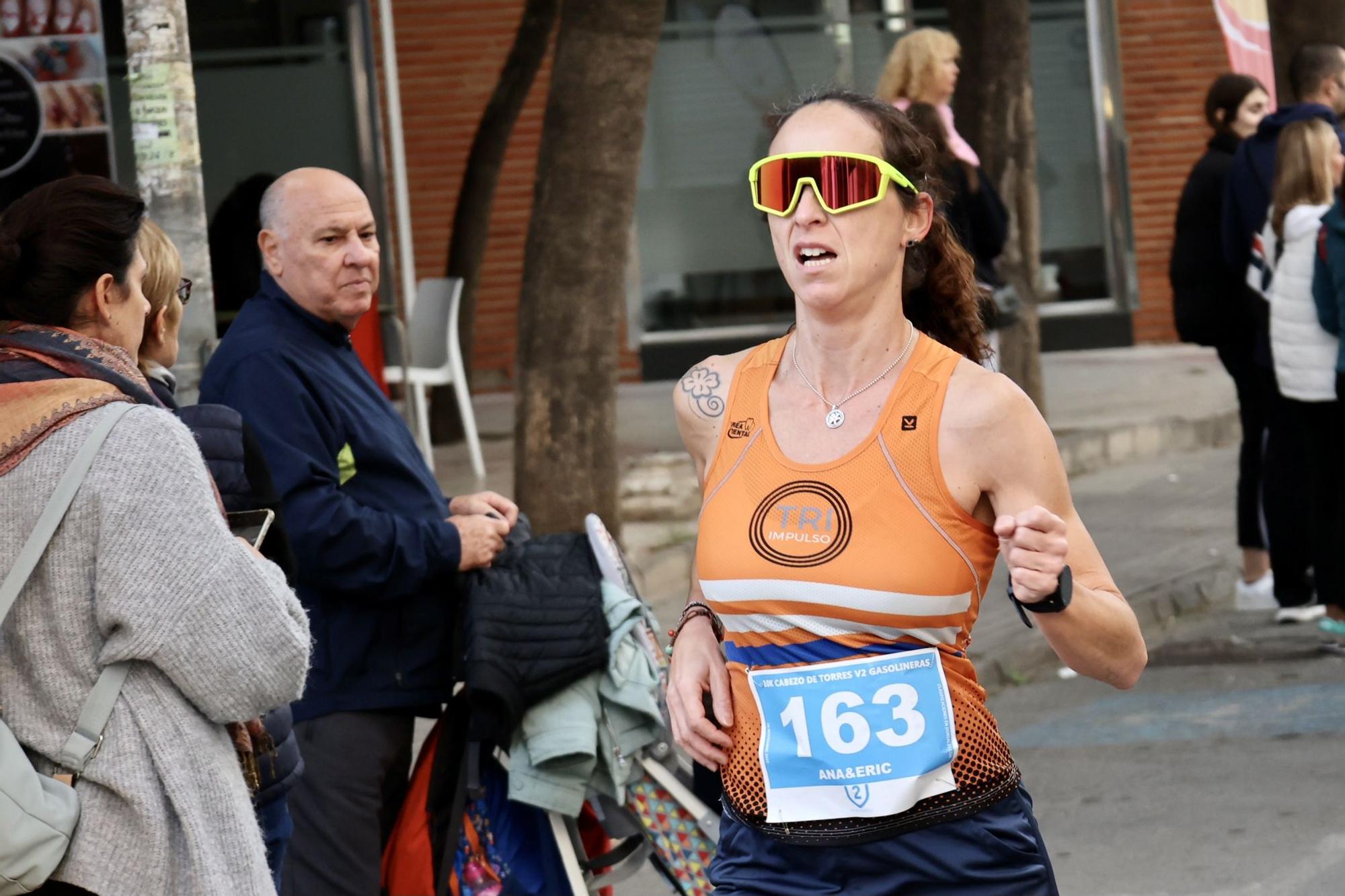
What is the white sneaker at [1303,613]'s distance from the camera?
8477mm

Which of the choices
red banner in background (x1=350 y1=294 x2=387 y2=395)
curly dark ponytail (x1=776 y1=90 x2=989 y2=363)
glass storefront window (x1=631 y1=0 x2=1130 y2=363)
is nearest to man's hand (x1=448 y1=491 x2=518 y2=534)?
curly dark ponytail (x1=776 y1=90 x2=989 y2=363)

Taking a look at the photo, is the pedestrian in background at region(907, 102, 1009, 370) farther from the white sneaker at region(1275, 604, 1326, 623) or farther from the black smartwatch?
the black smartwatch

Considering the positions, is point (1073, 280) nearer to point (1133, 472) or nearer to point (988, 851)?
point (1133, 472)

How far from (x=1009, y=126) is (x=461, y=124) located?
23.1 ft

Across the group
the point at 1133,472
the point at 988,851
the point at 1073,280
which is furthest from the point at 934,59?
the point at 1073,280

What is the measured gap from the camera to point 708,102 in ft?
57.2

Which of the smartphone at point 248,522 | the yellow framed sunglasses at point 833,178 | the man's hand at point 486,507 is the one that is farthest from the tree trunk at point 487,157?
the yellow framed sunglasses at point 833,178

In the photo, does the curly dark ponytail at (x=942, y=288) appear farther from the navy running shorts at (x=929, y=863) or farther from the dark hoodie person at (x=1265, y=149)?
the dark hoodie person at (x=1265, y=149)

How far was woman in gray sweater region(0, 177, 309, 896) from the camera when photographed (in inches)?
114

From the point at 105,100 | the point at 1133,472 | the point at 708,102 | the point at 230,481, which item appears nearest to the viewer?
the point at 230,481

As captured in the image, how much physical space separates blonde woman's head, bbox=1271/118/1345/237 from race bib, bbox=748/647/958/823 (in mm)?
5587

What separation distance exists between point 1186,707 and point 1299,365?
4.85ft

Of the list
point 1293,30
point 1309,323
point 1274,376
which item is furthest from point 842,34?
point 1309,323

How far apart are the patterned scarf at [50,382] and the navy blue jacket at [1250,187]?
6135mm
